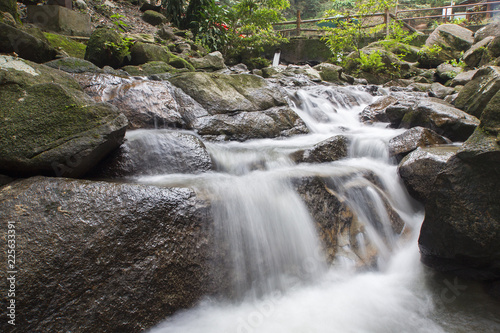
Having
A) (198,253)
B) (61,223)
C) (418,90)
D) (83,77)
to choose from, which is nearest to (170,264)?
(198,253)

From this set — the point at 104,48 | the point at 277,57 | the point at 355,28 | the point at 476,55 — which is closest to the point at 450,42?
the point at 476,55

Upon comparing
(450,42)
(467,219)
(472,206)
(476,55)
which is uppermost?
(450,42)

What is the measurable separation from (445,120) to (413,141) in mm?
930

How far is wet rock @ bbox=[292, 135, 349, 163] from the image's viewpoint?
4035 mm

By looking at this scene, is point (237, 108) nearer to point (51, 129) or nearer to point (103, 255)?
point (51, 129)

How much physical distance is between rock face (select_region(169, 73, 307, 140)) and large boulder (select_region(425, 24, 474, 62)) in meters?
11.2

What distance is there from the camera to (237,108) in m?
4.94

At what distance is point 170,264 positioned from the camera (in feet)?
6.75

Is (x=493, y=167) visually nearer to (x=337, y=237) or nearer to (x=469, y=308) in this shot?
(x=469, y=308)

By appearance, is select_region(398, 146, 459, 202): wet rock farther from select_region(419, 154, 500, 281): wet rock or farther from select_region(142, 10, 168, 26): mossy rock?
select_region(142, 10, 168, 26): mossy rock

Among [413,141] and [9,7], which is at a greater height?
[9,7]

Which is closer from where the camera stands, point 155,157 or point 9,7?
point 155,157

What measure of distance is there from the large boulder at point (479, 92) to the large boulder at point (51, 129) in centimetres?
581

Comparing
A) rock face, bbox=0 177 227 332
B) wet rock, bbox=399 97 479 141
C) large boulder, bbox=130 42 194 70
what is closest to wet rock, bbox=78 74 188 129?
rock face, bbox=0 177 227 332
